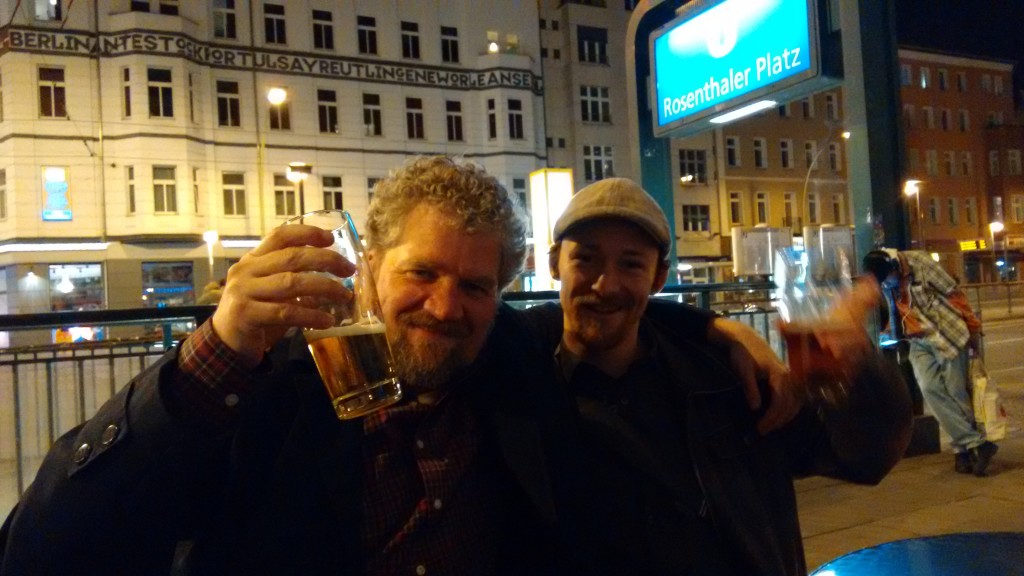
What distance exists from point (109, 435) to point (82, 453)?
52 millimetres

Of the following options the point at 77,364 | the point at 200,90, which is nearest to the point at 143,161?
the point at 200,90

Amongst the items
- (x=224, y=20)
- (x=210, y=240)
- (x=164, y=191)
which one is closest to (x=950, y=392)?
(x=210, y=240)

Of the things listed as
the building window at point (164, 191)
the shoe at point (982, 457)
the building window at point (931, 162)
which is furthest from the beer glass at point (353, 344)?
the building window at point (931, 162)

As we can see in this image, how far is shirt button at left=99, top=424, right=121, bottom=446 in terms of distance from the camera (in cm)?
136

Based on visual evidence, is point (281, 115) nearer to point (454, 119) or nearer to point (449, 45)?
point (454, 119)

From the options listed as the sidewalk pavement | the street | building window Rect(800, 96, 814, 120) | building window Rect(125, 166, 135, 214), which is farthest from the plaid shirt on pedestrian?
building window Rect(800, 96, 814, 120)

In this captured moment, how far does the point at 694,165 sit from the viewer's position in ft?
130

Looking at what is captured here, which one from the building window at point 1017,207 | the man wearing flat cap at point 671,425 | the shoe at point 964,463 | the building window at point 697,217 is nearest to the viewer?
the man wearing flat cap at point 671,425

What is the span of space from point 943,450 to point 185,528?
23.0ft

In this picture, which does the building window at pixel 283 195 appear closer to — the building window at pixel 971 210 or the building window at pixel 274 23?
the building window at pixel 274 23

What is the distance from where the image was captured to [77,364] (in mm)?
4219

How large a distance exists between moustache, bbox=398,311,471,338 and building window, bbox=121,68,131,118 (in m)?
28.3

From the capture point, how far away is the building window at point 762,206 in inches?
1614

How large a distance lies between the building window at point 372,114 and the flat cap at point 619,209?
97.9 feet
